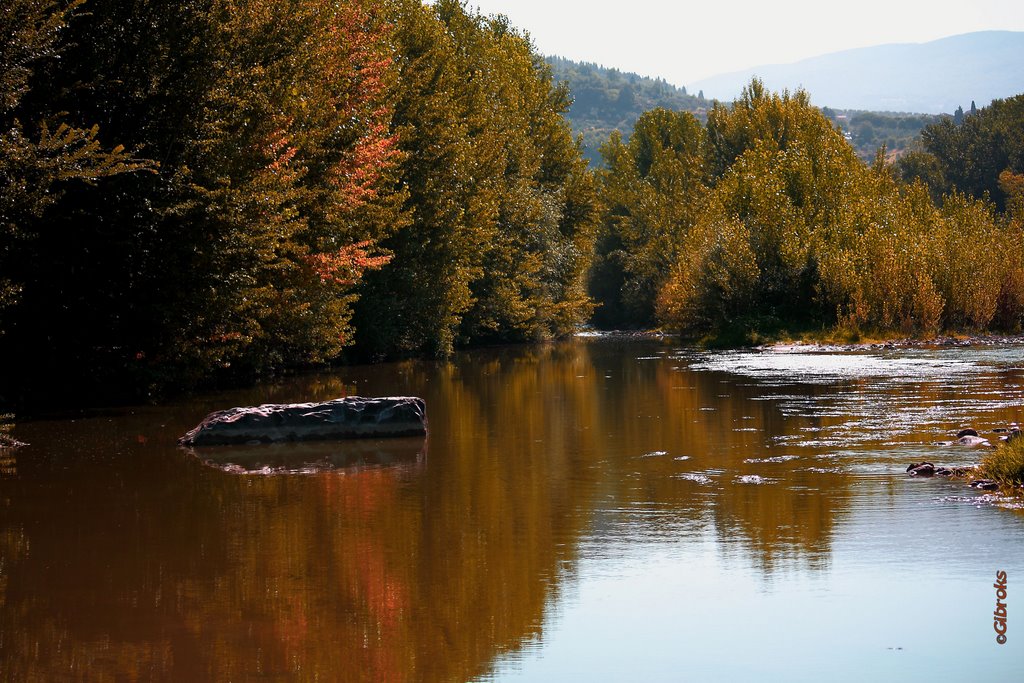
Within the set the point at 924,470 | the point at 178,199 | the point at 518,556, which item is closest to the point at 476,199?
the point at 178,199

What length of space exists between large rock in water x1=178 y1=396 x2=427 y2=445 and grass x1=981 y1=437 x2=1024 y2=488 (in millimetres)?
9381

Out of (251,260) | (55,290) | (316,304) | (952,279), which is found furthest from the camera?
(952,279)

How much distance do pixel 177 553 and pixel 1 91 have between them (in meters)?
10.6

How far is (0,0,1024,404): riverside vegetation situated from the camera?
2291cm

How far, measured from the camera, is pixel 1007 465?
43.4ft

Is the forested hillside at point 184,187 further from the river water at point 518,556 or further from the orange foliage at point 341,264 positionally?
the river water at point 518,556

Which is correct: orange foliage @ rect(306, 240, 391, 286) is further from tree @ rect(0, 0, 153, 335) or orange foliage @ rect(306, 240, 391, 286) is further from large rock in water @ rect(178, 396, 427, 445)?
large rock in water @ rect(178, 396, 427, 445)

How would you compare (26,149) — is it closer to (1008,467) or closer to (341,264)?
(341,264)

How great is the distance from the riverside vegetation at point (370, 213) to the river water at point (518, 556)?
393 centimetres

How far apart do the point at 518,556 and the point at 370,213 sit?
78.6ft

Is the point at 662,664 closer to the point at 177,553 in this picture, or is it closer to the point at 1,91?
the point at 177,553

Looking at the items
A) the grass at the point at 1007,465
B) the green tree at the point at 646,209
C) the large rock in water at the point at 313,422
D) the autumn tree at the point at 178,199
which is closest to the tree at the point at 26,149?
the autumn tree at the point at 178,199

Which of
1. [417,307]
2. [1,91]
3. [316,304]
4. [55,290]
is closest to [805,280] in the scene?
[417,307]

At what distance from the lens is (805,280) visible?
4978cm
